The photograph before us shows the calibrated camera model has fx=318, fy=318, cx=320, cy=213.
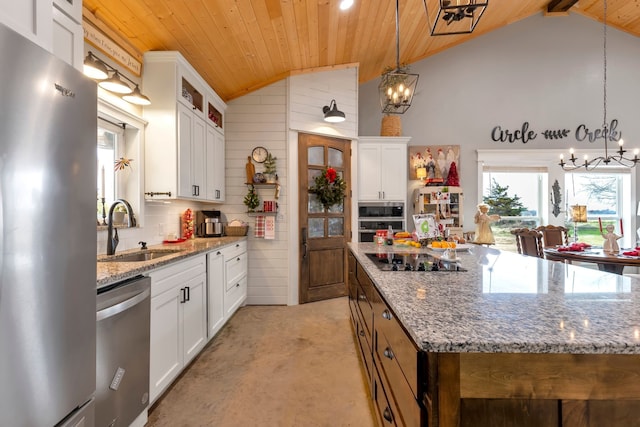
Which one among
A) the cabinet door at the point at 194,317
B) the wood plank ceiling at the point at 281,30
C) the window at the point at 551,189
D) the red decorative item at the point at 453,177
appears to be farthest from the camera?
the window at the point at 551,189

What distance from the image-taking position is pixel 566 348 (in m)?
0.77

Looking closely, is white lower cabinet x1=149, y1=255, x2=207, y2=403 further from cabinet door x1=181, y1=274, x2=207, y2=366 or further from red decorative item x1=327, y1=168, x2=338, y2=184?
red decorative item x1=327, y1=168, x2=338, y2=184

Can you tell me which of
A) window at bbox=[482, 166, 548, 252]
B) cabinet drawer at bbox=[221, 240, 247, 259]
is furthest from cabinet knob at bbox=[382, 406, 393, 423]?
window at bbox=[482, 166, 548, 252]

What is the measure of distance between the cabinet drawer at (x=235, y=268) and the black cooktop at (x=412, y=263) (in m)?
1.85

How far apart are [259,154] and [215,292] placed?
2.06m

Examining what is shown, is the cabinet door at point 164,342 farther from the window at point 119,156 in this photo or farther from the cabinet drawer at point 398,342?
the cabinet drawer at point 398,342

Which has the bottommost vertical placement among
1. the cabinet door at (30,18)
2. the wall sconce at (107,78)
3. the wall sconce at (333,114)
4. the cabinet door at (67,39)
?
the cabinet door at (30,18)

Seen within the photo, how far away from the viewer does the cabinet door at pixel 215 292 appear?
2.98 m

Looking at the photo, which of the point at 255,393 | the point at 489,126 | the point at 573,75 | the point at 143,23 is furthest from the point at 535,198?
the point at 143,23

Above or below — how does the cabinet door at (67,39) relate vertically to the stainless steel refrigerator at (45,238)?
above

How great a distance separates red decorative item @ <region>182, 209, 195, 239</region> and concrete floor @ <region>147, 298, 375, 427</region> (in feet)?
3.76

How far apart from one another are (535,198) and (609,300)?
17.0 ft

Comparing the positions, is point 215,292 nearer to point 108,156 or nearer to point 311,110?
point 108,156

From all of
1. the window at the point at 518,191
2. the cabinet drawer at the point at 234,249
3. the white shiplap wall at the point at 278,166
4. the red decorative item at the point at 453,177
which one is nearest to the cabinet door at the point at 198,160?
the cabinet drawer at the point at 234,249
